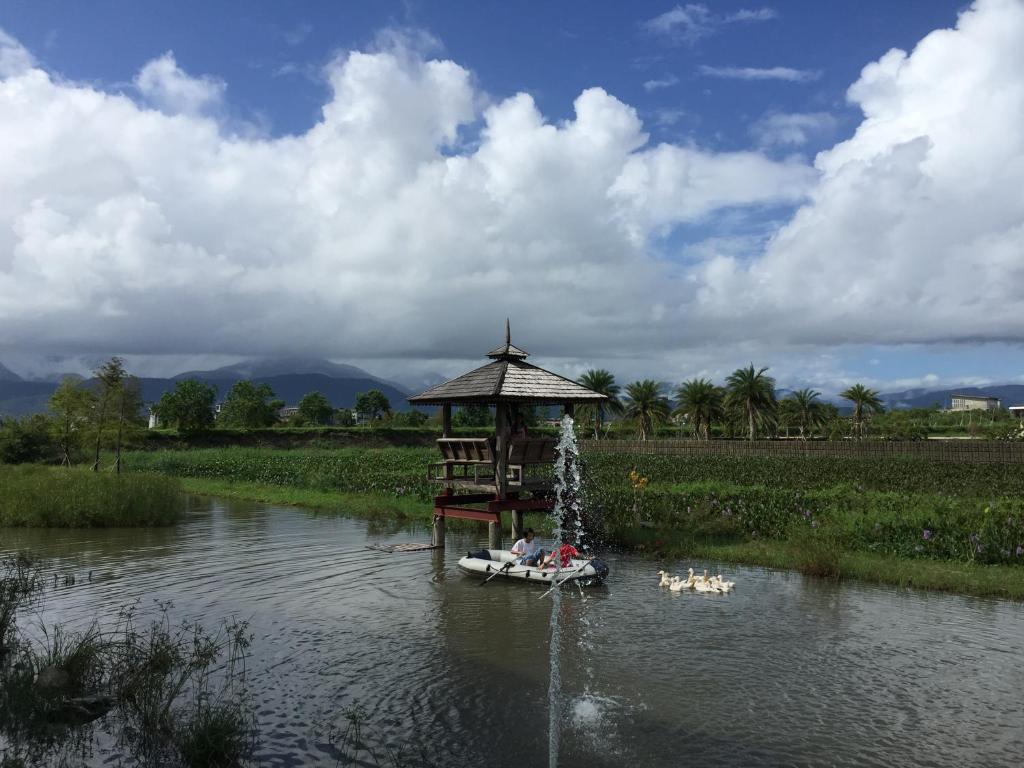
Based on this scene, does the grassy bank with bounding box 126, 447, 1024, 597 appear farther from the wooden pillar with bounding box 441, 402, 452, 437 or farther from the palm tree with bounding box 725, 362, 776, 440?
the palm tree with bounding box 725, 362, 776, 440

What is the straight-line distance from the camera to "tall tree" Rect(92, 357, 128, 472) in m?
50.1

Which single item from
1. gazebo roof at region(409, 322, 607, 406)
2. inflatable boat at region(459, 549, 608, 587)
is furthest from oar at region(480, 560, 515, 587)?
gazebo roof at region(409, 322, 607, 406)

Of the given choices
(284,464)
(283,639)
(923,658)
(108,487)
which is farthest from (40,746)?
(284,464)

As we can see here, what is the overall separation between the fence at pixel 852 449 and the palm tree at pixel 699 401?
20140mm

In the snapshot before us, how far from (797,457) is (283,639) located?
146ft

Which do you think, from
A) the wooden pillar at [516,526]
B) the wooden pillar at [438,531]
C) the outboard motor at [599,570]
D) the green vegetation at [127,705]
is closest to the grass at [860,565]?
the wooden pillar at [516,526]

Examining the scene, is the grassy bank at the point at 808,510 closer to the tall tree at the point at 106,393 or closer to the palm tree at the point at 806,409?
the tall tree at the point at 106,393

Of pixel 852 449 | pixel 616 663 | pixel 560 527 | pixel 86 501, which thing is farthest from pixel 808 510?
pixel 852 449

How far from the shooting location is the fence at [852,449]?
46.0 metres

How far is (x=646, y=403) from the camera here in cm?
8438

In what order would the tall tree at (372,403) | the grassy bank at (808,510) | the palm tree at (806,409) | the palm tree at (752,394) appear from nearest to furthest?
1. the grassy bank at (808,510)
2. the palm tree at (752,394)
3. the palm tree at (806,409)
4. the tall tree at (372,403)

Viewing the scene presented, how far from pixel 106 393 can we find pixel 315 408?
354 ft

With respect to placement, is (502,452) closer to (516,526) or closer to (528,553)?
(528,553)

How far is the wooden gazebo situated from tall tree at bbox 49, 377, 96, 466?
38.7 metres
